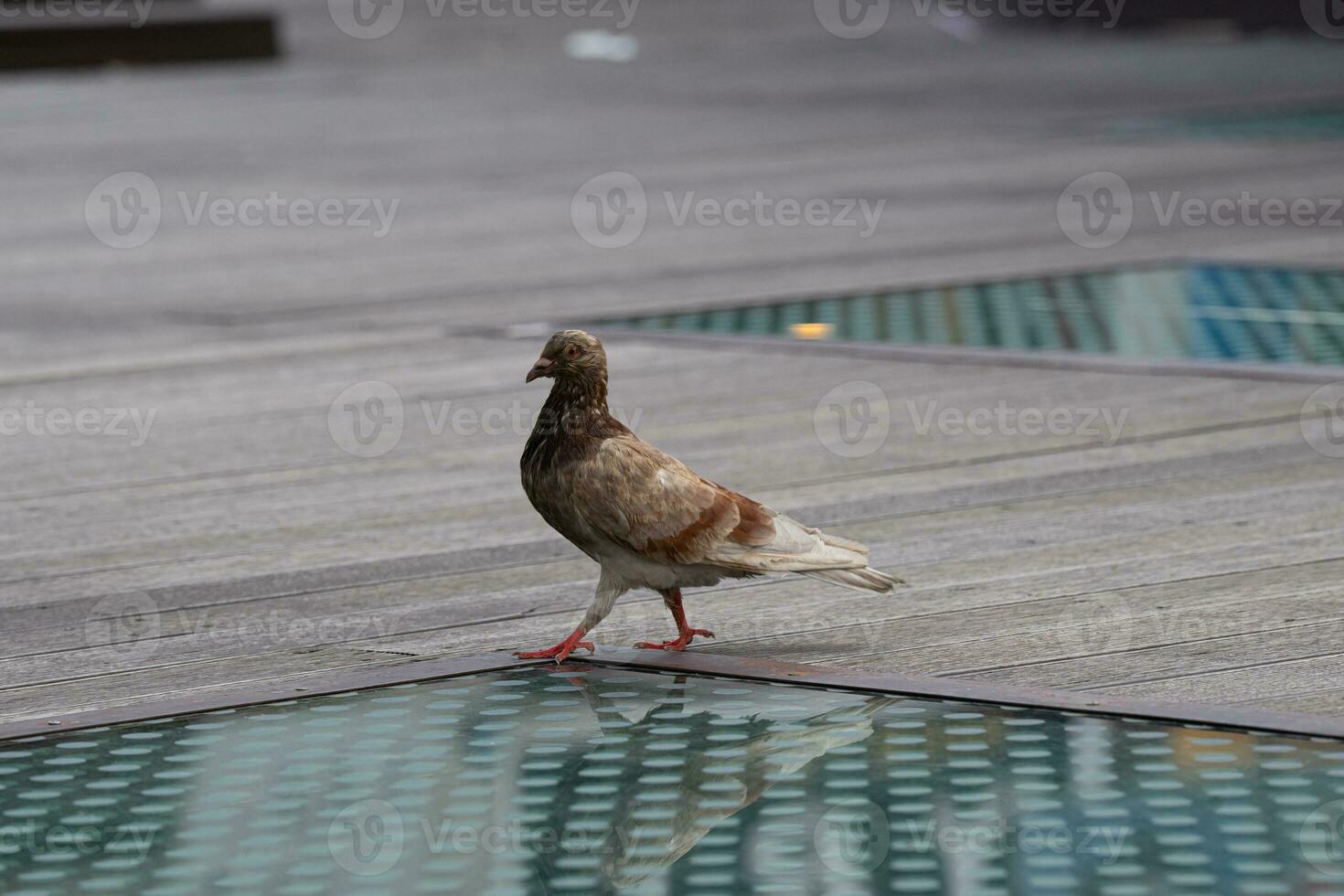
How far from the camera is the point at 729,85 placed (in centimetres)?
2878

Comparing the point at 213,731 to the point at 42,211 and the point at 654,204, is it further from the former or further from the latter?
the point at 42,211

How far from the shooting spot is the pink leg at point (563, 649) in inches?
198

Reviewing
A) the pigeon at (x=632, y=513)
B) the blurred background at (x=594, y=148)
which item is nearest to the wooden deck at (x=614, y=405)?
the blurred background at (x=594, y=148)

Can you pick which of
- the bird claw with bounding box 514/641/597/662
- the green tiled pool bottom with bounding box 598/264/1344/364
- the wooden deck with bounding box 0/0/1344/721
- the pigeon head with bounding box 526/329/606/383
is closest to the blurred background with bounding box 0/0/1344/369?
the wooden deck with bounding box 0/0/1344/721

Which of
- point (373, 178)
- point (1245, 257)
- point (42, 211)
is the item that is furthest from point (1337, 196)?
point (42, 211)

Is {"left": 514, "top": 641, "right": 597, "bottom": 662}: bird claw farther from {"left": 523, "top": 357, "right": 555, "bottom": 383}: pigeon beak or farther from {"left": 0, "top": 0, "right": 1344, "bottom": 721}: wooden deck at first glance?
{"left": 523, "top": 357, "right": 555, "bottom": 383}: pigeon beak

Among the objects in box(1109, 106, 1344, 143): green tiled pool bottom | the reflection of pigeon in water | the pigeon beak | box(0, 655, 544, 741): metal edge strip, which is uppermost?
the pigeon beak

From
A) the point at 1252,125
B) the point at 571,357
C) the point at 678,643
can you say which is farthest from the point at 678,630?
the point at 1252,125

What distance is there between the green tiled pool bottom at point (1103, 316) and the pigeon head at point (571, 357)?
4887 millimetres

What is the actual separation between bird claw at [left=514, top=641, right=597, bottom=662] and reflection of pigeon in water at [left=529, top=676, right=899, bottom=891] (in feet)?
0.31

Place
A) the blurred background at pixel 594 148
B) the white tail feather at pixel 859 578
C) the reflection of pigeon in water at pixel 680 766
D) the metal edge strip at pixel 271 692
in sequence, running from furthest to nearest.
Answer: the blurred background at pixel 594 148, the white tail feather at pixel 859 578, the metal edge strip at pixel 271 692, the reflection of pigeon in water at pixel 680 766

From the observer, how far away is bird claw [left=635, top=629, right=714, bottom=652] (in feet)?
16.9

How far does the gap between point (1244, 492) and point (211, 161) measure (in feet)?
51.3

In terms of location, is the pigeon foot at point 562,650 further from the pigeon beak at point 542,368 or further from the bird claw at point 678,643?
the pigeon beak at point 542,368
